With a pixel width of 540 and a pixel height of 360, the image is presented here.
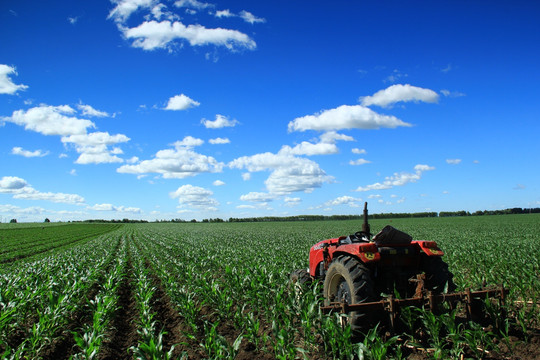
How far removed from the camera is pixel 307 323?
4879mm

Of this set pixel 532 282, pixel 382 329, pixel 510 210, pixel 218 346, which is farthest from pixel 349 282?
pixel 510 210

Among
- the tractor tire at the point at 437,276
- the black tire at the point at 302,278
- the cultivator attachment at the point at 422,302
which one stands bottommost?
the black tire at the point at 302,278

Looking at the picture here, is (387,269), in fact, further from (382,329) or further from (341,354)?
(341,354)

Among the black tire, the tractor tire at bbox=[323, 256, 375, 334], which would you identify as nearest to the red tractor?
the tractor tire at bbox=[323, 256, 375, 334]

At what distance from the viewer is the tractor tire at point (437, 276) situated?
16.0ft

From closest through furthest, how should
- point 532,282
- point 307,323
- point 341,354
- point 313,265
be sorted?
point 341,354
point 307,323
point 313,265
point 532,282

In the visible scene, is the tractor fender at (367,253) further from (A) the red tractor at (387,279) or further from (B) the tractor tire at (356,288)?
(B) the tractor tire at (356,288)

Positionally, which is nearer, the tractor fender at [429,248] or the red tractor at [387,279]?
the red tractor at [387,279]

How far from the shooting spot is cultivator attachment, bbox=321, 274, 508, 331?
14.1 ft

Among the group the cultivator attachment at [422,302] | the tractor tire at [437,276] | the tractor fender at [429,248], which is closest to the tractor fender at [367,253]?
the cultivator attachment at [422,302]

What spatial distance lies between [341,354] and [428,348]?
1.40 metres

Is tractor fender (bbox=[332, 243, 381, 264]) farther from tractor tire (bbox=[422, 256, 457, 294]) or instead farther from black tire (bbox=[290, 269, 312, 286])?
black tire (bbox=[290, 269, 312, 286])

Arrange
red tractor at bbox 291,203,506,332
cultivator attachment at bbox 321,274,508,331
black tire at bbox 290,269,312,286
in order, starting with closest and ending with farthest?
cultivator attachment at bbox 321,274,508,331, red tractor at bbox 291,203,506,332, black tire at bbox 290,269,312,286

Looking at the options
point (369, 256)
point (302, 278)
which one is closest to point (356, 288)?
point (369, 256)
